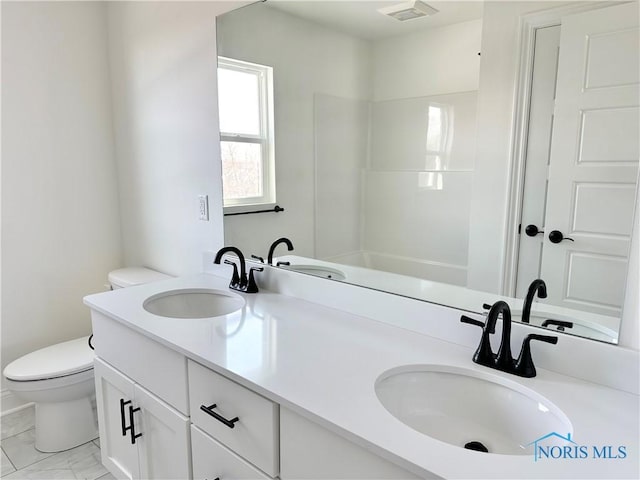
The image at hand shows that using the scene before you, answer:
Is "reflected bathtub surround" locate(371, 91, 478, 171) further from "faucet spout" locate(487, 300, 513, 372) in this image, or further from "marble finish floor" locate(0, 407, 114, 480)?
"marble finish floor" locate(0, 407, 114, 480)

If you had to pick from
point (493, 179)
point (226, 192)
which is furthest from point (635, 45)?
point (226, 192)

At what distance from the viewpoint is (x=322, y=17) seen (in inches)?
62.3

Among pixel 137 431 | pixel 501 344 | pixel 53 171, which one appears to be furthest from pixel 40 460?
pixel 501 344

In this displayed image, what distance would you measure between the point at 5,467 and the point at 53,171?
57.9 inches

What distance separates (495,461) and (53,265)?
2489 mm

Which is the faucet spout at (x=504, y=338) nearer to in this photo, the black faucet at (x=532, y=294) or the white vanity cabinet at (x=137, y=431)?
the black faucet at (x=532, y=294)

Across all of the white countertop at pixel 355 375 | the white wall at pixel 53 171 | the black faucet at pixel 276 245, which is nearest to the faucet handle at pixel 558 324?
the white countertop at pixel 355 375

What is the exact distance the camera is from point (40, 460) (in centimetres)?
202

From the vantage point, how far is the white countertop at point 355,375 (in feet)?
2.47

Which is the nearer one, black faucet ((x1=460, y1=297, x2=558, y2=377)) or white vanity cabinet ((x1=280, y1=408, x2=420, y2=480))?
white vanity cabinet ((x1=280, y1=408, x2=420, y2=480))

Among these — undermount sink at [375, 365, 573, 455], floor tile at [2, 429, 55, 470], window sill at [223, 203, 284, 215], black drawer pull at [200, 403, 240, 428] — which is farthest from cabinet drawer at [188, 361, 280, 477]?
floor tile at [2, 429, 55, 470]

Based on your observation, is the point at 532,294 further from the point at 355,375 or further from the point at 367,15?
the point at 367,15

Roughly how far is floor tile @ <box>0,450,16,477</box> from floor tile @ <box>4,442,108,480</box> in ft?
0.10

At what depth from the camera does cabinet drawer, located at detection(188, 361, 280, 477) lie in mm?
1021
